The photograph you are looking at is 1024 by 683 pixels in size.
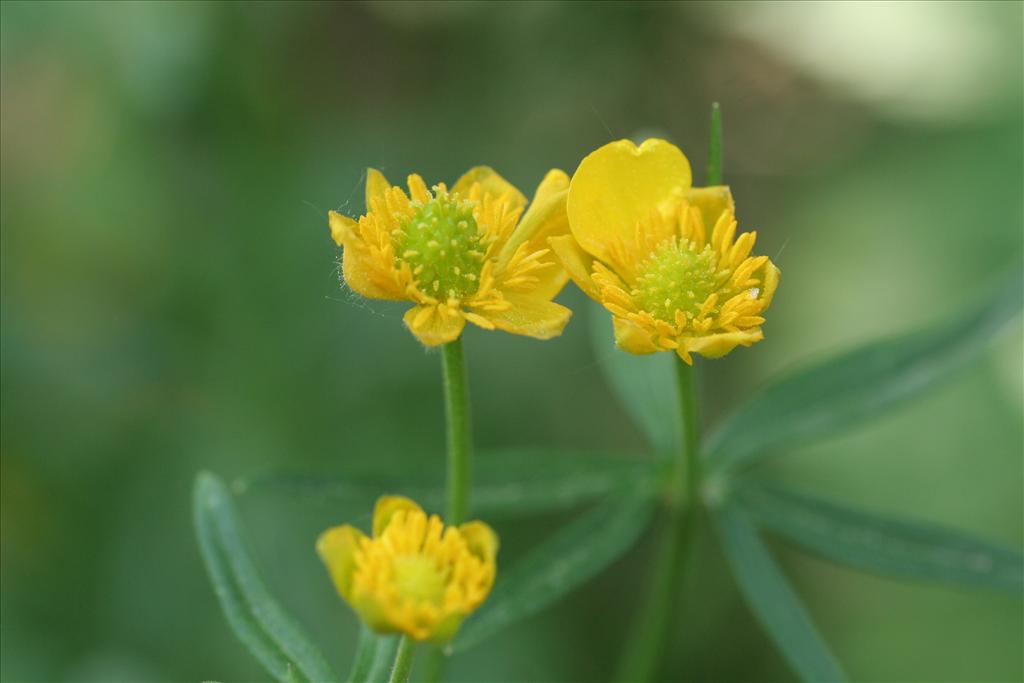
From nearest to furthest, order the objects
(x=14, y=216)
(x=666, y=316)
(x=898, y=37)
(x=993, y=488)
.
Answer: (x=666, y=316) → (x=993, y=488) → (x=14, y=216) → (x=898, y=37)

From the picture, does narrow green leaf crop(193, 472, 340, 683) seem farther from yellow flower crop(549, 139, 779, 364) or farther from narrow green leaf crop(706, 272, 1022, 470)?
narrow green leaf crop(706, 272, 1022, 470)

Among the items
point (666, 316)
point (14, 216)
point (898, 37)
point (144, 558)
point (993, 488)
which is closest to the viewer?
point (666, 316)

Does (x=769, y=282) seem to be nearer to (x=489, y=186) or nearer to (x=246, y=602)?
(x=489, y=186)

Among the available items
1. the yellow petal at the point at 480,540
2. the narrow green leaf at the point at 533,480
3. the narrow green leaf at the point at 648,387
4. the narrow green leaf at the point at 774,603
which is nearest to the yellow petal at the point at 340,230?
the yellow petal at the point at 480,540

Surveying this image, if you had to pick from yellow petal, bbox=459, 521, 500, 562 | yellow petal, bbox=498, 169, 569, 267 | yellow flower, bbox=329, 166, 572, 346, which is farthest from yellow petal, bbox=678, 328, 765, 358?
yellow petal, bbox=459, 521, 500, 562

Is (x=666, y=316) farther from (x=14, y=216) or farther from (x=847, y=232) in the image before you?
(x=14, y=216)

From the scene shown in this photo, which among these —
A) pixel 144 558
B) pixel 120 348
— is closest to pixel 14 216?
pixel 120 348
